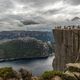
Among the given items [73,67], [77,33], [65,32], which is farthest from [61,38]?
[73,67]

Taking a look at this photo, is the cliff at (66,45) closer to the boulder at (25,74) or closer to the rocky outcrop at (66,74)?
the rocky outcrop at (66,74)

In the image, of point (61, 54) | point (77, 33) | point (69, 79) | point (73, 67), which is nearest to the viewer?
point (69, 79)

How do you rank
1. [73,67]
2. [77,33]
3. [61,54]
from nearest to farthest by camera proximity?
[73,67]
[77,33]
[61,54]

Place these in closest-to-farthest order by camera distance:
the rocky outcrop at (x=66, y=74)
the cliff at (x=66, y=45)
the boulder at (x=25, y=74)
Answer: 1. the rocky outcrop at (x=66, y=74)
2. the boulder at (x=25, y=74)
3. the cliff at (x=66, y=45)

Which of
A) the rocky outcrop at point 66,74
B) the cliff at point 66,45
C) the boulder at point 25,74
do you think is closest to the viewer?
the rocky outcrop at point 66,74

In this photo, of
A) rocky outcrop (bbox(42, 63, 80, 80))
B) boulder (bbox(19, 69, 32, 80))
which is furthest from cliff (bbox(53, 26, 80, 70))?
boulder (bbox(19, 69, 32, 80))

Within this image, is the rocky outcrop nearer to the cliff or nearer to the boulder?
the boulder

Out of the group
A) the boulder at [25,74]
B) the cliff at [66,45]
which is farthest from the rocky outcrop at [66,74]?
the cliff at [66,45]

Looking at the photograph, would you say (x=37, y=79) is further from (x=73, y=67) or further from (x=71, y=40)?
(x=71, y=40)

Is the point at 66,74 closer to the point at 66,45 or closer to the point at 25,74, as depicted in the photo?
the point at 25,74
